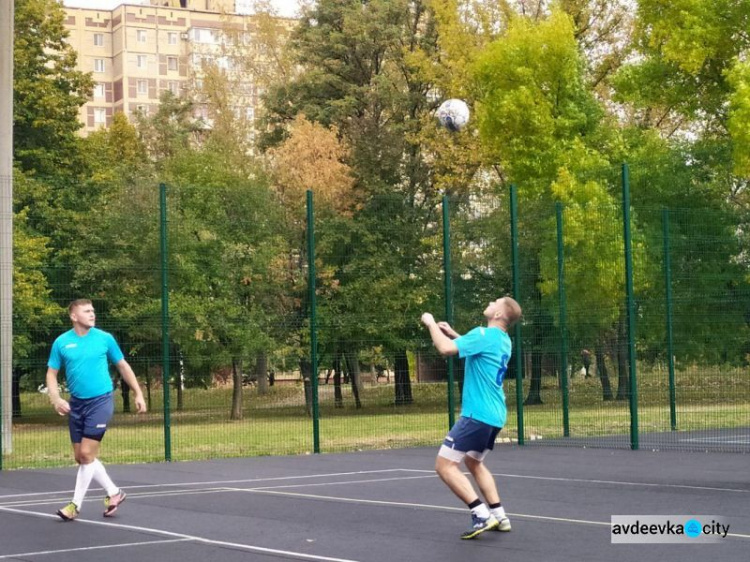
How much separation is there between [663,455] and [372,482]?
504 cm

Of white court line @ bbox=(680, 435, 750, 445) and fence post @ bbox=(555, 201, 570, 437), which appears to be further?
fence post @ bbox=(555, 201, 570, 437)

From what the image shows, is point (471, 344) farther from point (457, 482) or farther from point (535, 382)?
point (535, 382)

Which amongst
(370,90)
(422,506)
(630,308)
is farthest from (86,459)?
(370,90)

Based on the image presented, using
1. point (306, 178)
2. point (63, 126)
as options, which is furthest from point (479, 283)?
point (63, 126)

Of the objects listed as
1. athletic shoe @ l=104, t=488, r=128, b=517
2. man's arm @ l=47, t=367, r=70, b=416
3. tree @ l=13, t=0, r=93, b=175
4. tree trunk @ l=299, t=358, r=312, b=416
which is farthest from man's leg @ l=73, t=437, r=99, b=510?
tree @ l=13, t=0, r=93, b=175

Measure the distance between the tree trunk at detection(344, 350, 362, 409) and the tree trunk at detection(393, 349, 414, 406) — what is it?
32.0 inches

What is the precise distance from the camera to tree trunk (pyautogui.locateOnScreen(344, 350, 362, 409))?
2291 centimetres

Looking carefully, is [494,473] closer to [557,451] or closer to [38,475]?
[557,451]

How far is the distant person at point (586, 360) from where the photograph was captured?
21797 millimetres

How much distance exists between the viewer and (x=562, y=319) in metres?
20.7

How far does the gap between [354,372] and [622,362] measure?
16.4 ft

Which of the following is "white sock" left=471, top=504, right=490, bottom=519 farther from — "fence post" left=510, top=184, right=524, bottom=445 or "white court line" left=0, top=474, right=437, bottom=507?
"fence post" left=510, top=184, right=524, bottom=445

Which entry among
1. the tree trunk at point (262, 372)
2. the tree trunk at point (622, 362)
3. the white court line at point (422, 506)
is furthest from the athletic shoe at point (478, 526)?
the tree trunk at point (262, 372)

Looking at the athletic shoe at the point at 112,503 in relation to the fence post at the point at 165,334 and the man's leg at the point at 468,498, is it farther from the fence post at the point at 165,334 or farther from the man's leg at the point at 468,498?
the fence post at the point at 165,334
